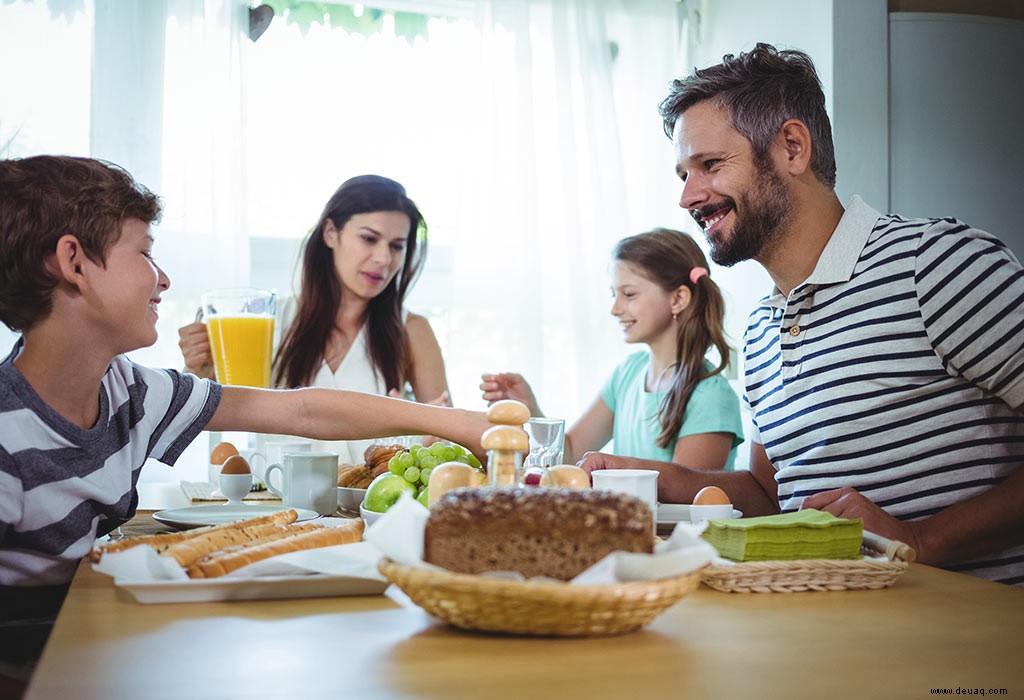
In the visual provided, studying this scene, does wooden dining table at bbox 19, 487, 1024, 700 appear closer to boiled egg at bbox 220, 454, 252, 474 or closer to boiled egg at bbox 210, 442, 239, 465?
boiled egg at bbox 220, 454, 252, 474

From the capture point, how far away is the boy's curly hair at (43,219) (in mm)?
1380

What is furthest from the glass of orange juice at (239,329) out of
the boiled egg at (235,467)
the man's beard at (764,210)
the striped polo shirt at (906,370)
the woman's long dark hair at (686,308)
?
the striped polo shirt at (906,370)

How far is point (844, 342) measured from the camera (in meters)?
1.64

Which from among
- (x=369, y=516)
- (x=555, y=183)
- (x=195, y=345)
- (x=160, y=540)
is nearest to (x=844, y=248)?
(x=369, y=516)

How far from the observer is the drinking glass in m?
1.51

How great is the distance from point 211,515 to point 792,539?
2.78ft

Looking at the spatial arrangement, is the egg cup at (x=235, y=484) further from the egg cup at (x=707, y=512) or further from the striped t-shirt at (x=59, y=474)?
the egg cup at (x=707, y=512)

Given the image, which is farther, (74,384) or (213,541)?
(74,384)

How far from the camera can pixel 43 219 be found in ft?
4.56

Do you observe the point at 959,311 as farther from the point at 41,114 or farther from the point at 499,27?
the point at 41,114

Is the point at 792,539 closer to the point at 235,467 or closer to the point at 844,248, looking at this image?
the point at 844,248

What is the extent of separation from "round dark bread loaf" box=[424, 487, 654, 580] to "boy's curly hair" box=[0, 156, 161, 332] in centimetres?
91

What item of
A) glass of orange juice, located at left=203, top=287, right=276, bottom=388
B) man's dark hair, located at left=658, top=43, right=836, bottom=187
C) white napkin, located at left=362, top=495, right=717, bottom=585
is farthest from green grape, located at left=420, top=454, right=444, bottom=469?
glass of orange juice, located at left=203, top=287, right=276, bottom=388

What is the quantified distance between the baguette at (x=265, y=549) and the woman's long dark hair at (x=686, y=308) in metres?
1.67
